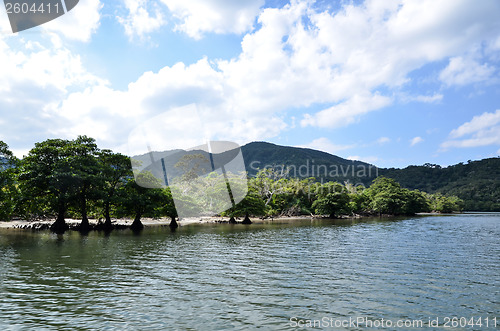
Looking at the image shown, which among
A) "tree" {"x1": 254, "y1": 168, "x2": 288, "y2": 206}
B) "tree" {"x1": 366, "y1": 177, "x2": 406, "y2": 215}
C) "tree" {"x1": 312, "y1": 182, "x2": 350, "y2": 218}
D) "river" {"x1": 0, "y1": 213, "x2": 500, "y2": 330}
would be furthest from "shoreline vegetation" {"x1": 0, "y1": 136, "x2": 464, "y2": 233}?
"tree" {"x1": 366, "y1": 177, "x2": 406, "y2": 215}

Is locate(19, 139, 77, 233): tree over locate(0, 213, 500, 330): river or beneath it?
over

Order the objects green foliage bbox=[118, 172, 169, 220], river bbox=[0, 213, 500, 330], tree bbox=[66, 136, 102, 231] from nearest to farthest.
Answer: river bbox=[0, 213, 500, 330] < tree bbox=[66, 136, 102, 231] < green foliage bbox=[118, 172, 169, 220]

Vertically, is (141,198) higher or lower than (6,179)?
lower

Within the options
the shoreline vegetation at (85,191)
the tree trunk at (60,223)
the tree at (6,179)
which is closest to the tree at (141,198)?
the shoreline vegetation at (85,191)

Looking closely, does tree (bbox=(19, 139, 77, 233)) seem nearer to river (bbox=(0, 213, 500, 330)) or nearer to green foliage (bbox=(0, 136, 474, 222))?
green foliage (bbox=(0, 136, 474, 222))

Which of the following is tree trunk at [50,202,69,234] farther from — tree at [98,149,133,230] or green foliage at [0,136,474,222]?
tree at [98,149,133,230]

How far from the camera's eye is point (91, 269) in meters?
19.1

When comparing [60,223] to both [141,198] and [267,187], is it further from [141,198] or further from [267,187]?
[267,187]

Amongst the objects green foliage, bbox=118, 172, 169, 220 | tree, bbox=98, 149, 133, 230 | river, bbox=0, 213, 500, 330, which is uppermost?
tree, bbox=98, 149, 133, 230

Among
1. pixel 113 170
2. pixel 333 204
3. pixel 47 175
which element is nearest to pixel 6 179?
pixel 47 175

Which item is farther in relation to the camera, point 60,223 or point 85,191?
point 60,223

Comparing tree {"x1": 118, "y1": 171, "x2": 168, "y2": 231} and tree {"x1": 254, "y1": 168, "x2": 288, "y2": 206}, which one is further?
tree {"x1": 254, "y1": 168, "x2": 288, "y2": 206}

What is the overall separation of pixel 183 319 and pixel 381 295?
29.8ft

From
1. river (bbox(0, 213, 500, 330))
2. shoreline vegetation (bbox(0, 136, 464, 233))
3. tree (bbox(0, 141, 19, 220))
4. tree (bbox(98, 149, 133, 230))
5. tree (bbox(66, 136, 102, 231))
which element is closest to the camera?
river (bbox(0, 213, 500, 330))
